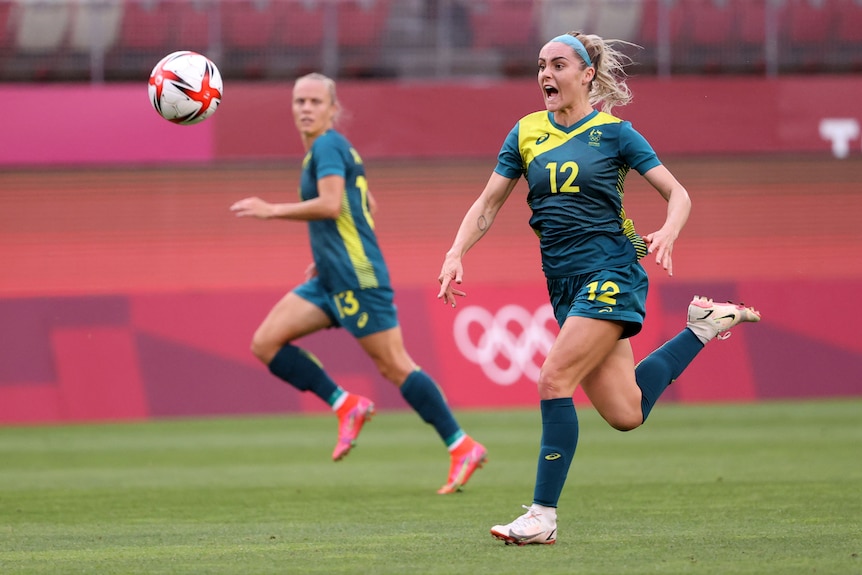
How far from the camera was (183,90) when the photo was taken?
7.58 m

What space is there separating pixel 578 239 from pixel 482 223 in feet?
1.47

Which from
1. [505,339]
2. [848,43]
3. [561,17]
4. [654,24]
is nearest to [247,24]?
[561,17]

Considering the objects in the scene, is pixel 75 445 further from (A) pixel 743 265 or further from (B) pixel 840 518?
(A) pixel 743 265

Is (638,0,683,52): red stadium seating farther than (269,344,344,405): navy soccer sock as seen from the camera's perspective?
Yes

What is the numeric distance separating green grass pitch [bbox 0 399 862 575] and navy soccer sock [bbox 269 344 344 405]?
2.01 ft

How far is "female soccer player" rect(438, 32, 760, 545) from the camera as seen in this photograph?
563 cm

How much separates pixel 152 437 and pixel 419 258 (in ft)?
20.4

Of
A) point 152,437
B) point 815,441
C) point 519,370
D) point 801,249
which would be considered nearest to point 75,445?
point 152,437

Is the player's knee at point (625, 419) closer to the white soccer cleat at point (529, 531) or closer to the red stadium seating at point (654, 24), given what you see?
the white soccer cleat at point (529, 531)

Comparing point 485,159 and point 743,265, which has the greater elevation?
point 485,159

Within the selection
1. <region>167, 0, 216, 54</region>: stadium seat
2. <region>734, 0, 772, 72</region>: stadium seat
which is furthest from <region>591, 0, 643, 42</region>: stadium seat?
<region>167, 0, 216, 54</region>: stadium seat

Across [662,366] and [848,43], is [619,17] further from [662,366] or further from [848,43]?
[662,366]

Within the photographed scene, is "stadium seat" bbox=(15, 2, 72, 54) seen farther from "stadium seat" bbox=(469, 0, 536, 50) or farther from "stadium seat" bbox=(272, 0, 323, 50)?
"stadium seat" bbox=(469, 0, 536, 50)

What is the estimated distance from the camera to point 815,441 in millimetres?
10812
